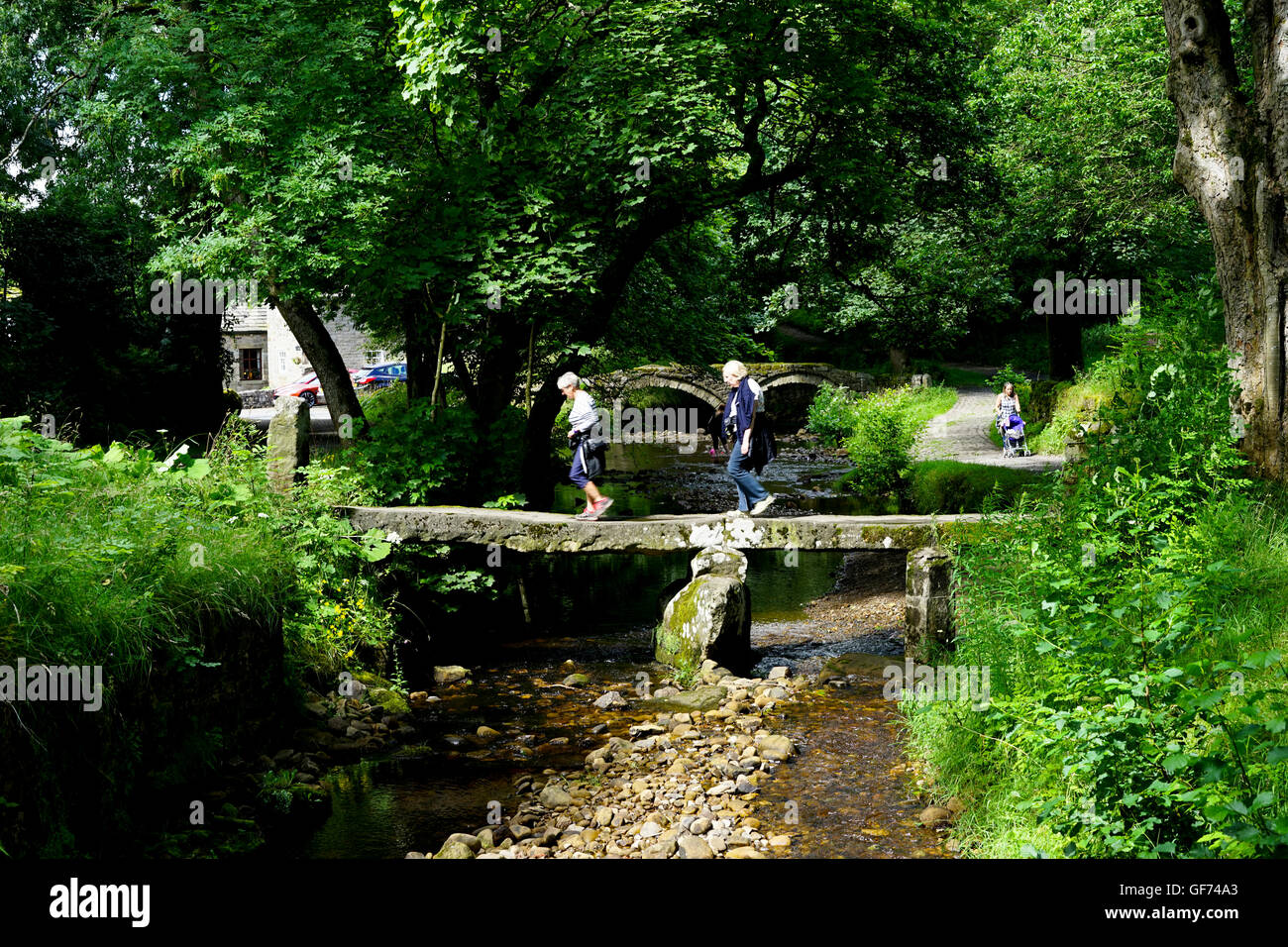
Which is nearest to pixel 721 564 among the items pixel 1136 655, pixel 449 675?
pixel 449 675

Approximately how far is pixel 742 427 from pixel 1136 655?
608cm

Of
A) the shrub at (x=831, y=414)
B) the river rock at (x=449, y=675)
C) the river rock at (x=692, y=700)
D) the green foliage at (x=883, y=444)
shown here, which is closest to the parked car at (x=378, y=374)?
the shrub at (x=831, y=414)

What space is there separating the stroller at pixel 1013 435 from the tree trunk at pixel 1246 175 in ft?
31.3

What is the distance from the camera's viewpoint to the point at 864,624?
14.1 meters

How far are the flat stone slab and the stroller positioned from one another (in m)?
7.82

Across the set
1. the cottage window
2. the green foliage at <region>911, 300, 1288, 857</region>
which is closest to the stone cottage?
the cottage window

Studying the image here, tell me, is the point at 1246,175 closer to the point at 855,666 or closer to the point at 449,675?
the point at 855,666

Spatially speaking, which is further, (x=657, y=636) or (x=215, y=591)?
(x=657, y=636)

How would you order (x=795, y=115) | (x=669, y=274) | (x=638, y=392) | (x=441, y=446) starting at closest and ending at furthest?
(x=441, y=446) → (x=795, y=115) → (x=669, y=274) → (x=638, y=392)

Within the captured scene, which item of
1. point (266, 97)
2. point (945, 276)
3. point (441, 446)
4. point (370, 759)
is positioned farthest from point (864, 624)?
point (945, 276)

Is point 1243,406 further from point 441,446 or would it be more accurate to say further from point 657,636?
point 441,446

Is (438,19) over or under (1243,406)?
over

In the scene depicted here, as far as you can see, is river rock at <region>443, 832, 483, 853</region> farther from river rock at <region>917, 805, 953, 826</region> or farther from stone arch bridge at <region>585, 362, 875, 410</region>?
stone arch bridge at <region>585, 362, 875, 410</region>

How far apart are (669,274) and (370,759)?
10.0m
